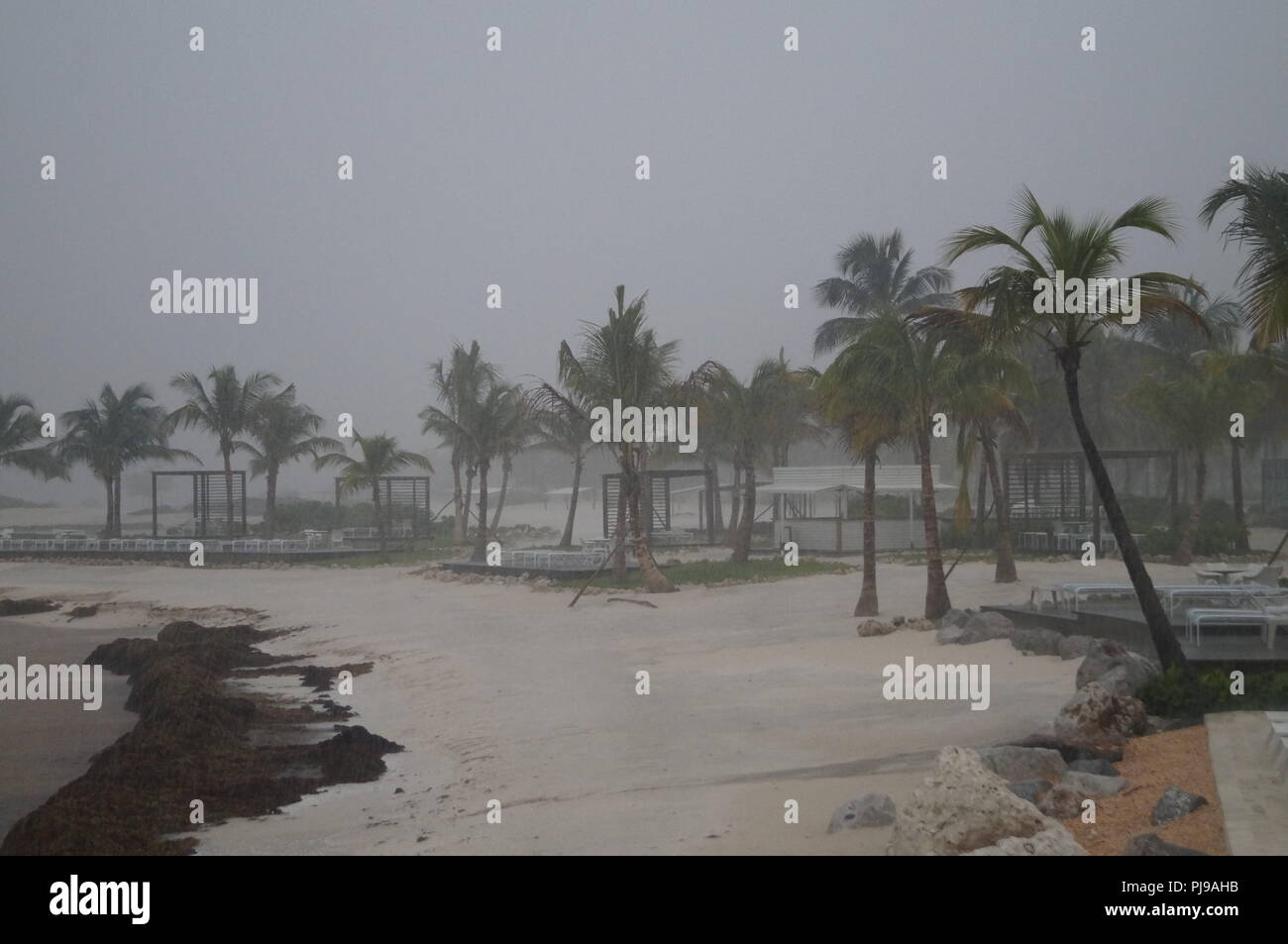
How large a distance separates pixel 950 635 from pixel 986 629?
0.46m

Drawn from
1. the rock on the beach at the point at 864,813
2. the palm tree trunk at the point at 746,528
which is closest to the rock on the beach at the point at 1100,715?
the rock on the beach at the point at 864,813

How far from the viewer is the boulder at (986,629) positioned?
47.0ft

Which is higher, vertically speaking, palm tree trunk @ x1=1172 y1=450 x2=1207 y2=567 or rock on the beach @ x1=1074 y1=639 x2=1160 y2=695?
palm tree trunk @ x1=1172 y1=450 x2=1207 y2=567

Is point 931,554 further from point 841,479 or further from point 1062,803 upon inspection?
point 841,479

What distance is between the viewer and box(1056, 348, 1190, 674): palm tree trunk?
34.5 feet

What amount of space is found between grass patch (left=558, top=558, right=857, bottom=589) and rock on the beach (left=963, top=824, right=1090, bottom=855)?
17.9 m

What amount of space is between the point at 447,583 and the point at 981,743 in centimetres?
2002

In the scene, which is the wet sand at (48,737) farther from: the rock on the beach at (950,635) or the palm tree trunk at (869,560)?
the palm tree trunk at (869,560)

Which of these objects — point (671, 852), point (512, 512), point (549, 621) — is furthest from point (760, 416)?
point (512, 512)

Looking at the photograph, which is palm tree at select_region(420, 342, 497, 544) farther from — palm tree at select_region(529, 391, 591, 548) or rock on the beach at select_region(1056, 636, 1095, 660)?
rock on the beach at select_region(1056, 636, 1095, 660)

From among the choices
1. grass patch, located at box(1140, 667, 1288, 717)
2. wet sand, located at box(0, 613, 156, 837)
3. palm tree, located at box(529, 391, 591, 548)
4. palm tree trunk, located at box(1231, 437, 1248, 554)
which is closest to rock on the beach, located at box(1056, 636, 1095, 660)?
grass patch, located at box(1140, 667, 1288, 717)

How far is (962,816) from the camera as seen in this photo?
21.6 feet
